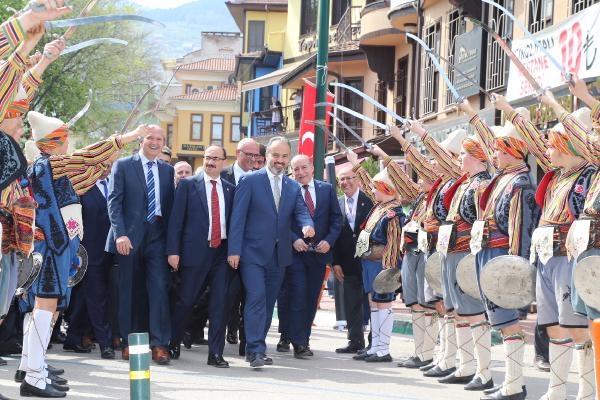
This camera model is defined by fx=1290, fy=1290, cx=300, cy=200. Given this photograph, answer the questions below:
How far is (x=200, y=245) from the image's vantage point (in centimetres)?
1262

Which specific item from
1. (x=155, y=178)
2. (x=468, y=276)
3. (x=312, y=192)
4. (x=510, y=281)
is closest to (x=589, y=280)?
(x=510, y=281)

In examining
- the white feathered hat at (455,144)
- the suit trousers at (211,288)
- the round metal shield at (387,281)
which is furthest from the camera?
the round metal shield at (387,281)

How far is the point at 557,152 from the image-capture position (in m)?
9.03

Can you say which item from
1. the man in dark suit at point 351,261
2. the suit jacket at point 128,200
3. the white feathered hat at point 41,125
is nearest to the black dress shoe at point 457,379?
the man in dark suit at point 351,261

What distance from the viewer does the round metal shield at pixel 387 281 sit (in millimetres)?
13328

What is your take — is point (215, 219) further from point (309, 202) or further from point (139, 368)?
point (139, 368)

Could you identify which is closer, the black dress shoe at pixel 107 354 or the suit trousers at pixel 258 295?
the suit trousers at pixel 258 295

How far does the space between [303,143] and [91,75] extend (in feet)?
101

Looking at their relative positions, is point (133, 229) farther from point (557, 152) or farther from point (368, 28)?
point (368, 28)

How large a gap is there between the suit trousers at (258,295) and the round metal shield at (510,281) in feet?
10.5

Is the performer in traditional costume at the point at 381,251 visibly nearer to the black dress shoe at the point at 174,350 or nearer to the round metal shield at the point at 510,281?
the black dress shoe at the point at 174,350

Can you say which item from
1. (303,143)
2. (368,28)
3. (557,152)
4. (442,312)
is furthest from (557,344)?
(368,28)

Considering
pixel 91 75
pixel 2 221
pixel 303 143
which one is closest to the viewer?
pixel 2 221

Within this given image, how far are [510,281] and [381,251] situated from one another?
4099 millimetres
